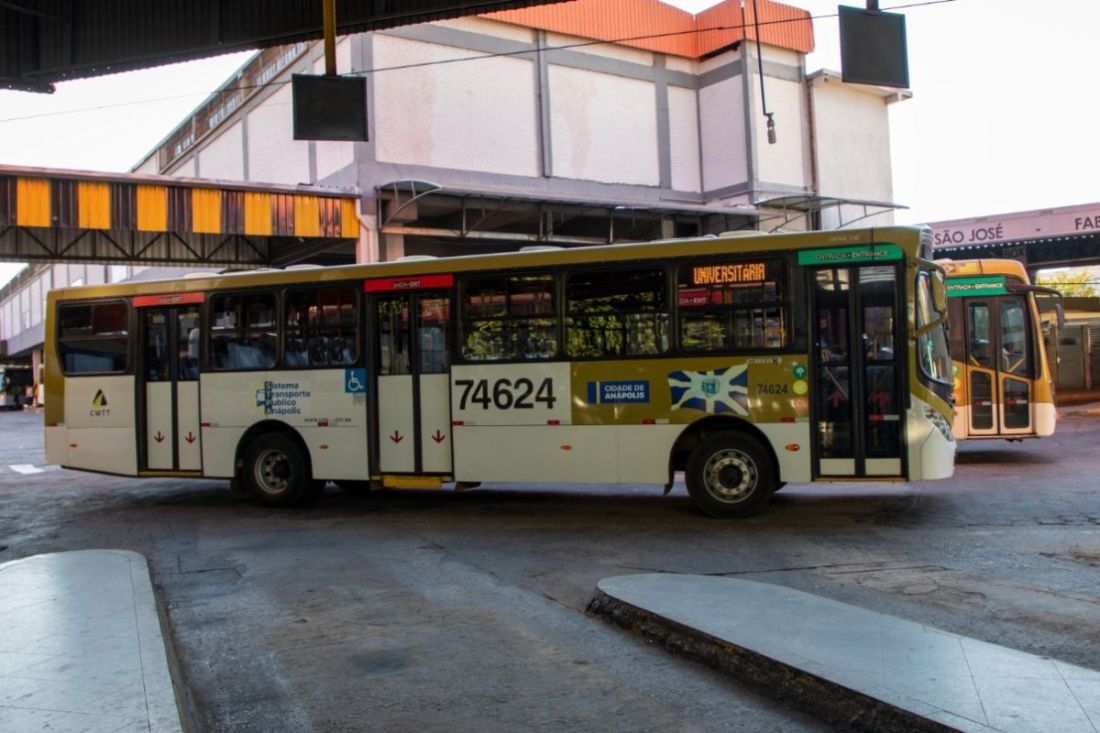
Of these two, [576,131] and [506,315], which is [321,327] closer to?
[506,315]

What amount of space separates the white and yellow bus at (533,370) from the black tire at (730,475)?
1.0 inches

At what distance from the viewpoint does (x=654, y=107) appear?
3033 centimetres

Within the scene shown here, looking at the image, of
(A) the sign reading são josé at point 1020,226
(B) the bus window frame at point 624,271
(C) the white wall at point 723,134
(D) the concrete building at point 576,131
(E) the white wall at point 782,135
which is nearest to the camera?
(B) the bus window frame at point 624,271

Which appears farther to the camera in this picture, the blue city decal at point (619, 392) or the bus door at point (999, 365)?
the bus door at point (999, 365)

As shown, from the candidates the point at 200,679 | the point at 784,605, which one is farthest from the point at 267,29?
the point at 784,605

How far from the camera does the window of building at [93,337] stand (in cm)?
1252

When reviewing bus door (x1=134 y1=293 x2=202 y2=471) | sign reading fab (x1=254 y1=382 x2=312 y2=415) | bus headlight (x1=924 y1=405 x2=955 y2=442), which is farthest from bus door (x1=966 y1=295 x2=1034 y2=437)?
bus door (x1=134 y1=293 x2=202 y2=471)

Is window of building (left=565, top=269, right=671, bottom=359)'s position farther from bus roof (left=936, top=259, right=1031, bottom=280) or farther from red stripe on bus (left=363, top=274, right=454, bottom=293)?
bus roof (left=936, top=259, right=1031, bottom=280)

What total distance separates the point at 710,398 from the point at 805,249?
1935mm

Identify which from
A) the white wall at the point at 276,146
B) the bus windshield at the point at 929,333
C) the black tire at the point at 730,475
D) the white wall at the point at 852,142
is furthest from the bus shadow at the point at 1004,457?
the white wall at the point at 276,146

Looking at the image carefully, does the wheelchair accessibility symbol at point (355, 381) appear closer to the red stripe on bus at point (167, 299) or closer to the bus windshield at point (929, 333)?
the red stripe on bus at point (167, 299)

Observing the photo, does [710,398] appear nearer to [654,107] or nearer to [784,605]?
[784,605]

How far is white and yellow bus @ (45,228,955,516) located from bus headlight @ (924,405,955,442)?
33mm

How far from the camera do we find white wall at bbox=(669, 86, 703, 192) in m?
30.9
